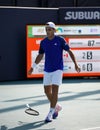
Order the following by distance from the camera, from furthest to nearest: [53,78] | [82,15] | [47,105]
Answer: [82,15]
[47,105]
[53,78]

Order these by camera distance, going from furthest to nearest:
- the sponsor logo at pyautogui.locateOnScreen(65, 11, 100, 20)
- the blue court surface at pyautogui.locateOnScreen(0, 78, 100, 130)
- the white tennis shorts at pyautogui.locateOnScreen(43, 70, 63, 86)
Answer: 1. the sponsor logo at pyautogui.locateOnScreen(65, 11, 100, 20)
2. the white tennis shorts at pyautogui.locateOnScreen(43, 70, 63, 86)
3. the blue court surface at pyautogui.locateOnScreen(0, 78, 100, 130)

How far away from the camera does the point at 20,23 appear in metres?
15.0


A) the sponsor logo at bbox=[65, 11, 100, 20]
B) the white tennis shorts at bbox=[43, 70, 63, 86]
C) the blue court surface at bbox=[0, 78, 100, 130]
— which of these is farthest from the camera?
the sponsor logo at bbox=[65, 11, 100, 20]

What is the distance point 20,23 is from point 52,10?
1154mm

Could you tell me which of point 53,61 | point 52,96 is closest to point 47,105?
point 52,96

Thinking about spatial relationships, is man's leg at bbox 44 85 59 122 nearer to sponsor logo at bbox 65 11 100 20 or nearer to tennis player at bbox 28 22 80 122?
tennis player at bbox 28 22 80 122

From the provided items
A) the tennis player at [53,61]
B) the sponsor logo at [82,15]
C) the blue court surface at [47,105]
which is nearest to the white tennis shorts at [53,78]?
the tennis player at [53,61]

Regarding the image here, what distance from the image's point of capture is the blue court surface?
27.2ft

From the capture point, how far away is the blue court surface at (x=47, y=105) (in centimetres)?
829

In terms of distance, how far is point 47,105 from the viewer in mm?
10484

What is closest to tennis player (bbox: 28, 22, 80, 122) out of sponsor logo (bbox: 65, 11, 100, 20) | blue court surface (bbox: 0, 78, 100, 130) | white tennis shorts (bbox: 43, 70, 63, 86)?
white tennis shorts (bbox: 43, 70, 63, 86)

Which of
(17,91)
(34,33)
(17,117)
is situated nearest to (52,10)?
(34,33)

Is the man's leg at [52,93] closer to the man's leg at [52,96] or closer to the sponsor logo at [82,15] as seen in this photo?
the man's leg at [52,96]

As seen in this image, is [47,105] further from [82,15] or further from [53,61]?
[82,15]
